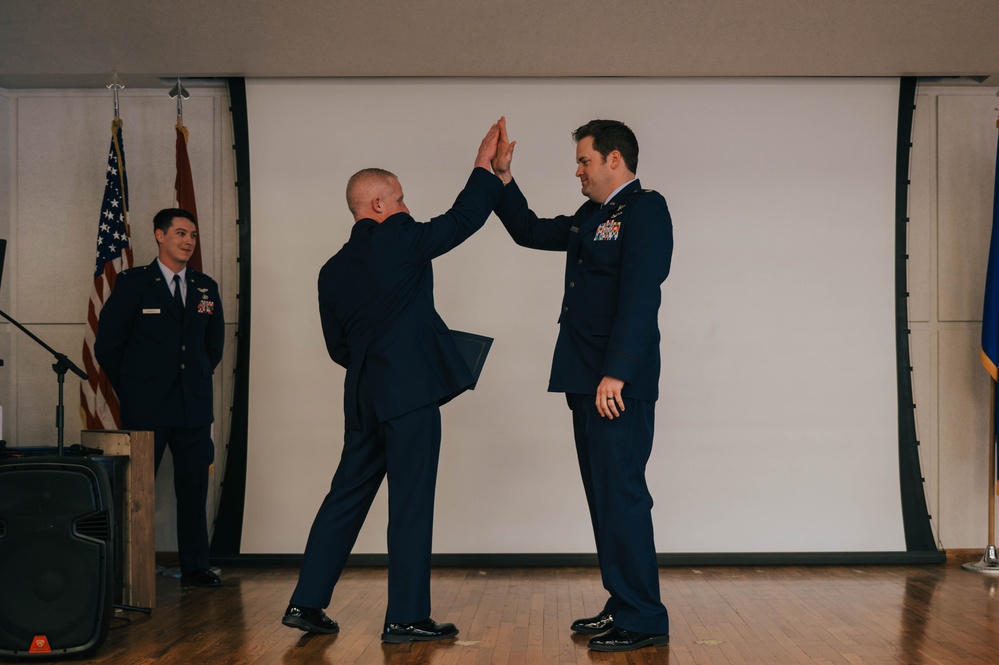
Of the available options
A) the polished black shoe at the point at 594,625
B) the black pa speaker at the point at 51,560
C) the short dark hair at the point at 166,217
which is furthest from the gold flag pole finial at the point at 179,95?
A: the polished black shoe at the point at 594,625

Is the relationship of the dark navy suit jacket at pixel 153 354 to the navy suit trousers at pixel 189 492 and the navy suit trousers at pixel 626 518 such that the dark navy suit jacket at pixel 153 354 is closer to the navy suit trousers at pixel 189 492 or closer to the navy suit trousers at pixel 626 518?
the navy suit trousers at pixel 189 492

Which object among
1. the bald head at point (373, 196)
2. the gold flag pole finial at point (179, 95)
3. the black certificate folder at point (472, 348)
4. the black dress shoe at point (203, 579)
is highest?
the gold flag pole finial at point (179, 95)

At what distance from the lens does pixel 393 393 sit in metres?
3.09

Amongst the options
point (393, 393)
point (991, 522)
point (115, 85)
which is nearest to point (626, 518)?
point (393, 393)

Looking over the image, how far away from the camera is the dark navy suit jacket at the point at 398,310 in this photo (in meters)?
3.09

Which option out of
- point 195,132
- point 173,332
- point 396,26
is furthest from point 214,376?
point 396,26

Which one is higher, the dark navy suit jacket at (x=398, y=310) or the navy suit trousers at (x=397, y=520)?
the dark navy suit jacket at (x=398, y=310)

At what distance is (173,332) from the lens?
13.8 feet

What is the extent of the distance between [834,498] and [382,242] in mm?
2885

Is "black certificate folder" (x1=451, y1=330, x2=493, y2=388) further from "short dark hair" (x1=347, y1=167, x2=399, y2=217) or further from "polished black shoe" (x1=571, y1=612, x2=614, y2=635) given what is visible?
"polished black shoe" (x1=571, y1=612, x2=614, y2=635)

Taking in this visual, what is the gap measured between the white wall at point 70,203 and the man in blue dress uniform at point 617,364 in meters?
2.40

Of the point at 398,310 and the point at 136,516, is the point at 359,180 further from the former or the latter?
the point at 136,516

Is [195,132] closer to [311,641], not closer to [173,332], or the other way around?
[173,332]

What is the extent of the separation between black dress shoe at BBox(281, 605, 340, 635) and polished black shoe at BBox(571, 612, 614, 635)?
2.76ft
